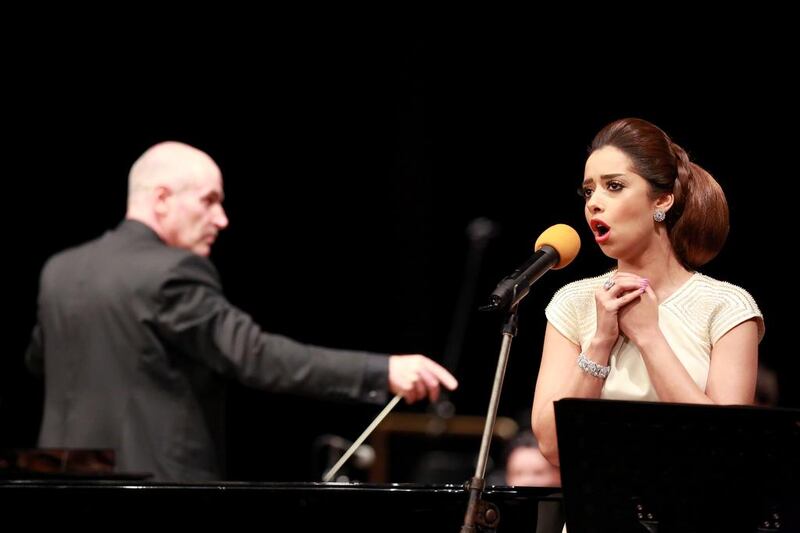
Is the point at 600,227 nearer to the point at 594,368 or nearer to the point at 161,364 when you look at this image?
the point at 594,368

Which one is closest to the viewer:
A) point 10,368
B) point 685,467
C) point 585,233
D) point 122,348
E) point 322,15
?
point 685,467

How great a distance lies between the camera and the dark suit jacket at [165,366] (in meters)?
3.40

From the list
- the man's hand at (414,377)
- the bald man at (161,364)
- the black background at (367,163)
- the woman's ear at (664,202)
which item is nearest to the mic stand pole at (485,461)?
the woman's ear at (664,202)

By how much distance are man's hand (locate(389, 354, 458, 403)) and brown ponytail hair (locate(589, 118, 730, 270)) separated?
41.9 inches

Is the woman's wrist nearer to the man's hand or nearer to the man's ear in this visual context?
the man's hand

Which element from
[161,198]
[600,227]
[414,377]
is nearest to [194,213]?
[161,198]

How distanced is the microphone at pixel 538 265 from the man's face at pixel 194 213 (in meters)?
1.89

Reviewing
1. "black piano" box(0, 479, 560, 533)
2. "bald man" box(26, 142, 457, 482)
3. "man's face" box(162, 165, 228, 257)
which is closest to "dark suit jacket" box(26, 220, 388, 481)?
"bald man" box(26, 142, 457, 482)

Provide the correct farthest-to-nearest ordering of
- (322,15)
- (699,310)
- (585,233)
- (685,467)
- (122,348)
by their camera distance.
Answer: (322,15) < (122,348) < (585,233) < (699,310) < (685,467)

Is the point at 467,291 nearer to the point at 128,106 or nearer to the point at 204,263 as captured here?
the point at 128,106

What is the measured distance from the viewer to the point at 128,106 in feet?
18.8

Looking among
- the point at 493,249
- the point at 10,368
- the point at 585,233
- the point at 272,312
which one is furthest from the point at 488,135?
the point at 585,233

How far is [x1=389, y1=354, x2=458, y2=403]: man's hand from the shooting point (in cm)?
310

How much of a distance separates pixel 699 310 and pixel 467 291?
4.49 metres
